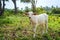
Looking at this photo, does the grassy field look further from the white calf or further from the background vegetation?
the white calf

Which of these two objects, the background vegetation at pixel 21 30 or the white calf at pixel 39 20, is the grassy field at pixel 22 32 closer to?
the background vegetation at pixel 21 30

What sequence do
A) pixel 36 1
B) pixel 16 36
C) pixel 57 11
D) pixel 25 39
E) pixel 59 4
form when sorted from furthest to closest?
pixel 59 4 → pixel 57 11 → pixel 36 1 → pixel 16 36 → pixel 25 39

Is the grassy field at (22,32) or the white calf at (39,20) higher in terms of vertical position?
the white calf at (39,20)

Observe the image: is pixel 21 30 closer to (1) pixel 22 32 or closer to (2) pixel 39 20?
(1) pixel 22 32

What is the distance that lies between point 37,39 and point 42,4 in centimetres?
1364

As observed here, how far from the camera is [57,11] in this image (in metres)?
20.8

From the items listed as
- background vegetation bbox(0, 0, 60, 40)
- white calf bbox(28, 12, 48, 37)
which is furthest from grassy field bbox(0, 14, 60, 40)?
white calf bbox(28, 12, 48, 37)

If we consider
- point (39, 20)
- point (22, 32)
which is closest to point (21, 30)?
point (22, 32)

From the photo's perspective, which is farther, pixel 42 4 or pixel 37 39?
pixel 42 4

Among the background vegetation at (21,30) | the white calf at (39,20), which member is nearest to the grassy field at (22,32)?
the background vegetation at (21,30)

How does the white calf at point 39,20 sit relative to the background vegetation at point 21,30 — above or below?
above

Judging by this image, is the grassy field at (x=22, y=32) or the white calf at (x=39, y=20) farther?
the white calf at (x=39, y=20)

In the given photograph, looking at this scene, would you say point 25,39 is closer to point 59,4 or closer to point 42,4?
point 42,4

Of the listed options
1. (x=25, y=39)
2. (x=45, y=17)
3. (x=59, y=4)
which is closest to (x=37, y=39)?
(x=25, y=39)
